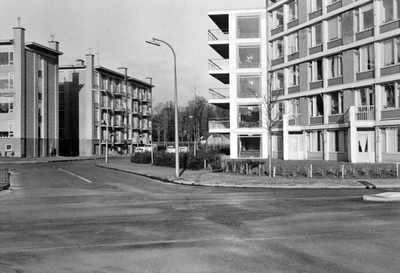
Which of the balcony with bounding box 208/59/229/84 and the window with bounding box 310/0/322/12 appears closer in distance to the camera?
the window with bounding box 310/0/322/12

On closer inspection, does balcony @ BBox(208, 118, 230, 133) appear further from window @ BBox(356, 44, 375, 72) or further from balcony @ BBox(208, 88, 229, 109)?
window @ BBox(356, 44, 375, 72)

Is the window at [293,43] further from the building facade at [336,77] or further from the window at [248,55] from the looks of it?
the window at [248,55]

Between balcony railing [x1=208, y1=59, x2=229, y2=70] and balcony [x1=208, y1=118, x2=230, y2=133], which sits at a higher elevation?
balcony railing [x1=208, y1=59, x2=229, y2=70]

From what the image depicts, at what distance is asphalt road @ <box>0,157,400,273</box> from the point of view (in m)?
6.65

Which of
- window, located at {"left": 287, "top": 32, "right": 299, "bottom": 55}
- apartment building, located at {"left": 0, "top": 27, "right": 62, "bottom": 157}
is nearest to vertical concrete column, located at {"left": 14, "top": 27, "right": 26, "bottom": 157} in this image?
apartment building, located at {"left": 0, "top": 27, "right": 62, "bottom": 157}

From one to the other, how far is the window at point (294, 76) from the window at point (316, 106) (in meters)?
3.20

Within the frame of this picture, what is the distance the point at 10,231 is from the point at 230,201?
Answer: 297 inches

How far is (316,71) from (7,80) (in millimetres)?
42728

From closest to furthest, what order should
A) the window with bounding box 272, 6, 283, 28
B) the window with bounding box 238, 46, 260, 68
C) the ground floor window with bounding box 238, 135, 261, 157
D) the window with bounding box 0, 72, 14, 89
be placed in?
the window with bounding box 272, 6, 283, 28, the ground floor window with bounding box 238, 135, 261, 157, the window with bounding box 238, 46, 260, 68, the window with bounding box 0, 72, 14, 89

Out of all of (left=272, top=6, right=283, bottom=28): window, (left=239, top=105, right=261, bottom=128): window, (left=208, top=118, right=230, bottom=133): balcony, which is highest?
(left=272, top=6, right=283, bottom=28): window

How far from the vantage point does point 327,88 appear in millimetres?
39156

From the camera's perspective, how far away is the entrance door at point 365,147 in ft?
113

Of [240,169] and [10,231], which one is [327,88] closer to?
[240,169]

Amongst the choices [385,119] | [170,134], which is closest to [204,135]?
[170,134]
